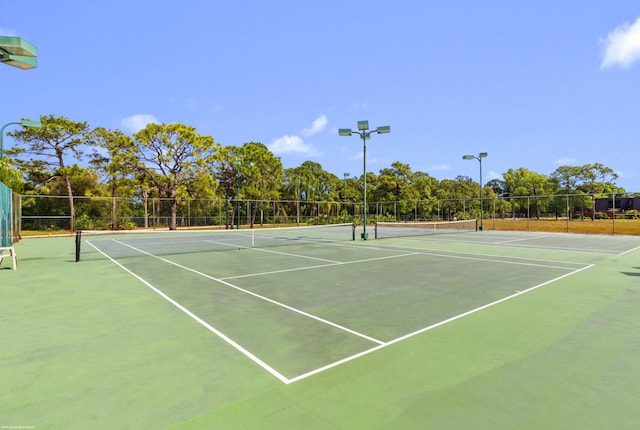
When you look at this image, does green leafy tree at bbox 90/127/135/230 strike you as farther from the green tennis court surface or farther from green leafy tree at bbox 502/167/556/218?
green leafy tree at bbox 502/167/556/218

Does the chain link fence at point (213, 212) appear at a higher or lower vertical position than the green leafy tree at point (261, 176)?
lower

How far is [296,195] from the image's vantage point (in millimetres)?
60344

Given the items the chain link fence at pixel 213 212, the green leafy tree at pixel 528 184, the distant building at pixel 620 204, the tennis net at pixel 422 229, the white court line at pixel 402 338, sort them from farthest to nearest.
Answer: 1. the green leafy tree at pixel 528 184
2. the distant building at pixel 620 204
3. the chain link fence at pixel 213 212
4. the tennis net at pixel 422 229
5. the white court line at pixel 402 338

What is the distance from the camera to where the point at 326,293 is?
25.7 ft

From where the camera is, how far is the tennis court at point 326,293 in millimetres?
4828

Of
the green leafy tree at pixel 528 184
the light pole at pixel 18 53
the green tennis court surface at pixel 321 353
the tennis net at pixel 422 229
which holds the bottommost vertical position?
the green tennis court surface at pixel 321 353

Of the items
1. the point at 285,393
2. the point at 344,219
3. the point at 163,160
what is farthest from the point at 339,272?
the point at 344,219

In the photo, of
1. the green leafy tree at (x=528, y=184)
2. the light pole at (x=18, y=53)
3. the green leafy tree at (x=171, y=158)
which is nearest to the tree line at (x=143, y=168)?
the green leafy tree at (x=171, y=158)

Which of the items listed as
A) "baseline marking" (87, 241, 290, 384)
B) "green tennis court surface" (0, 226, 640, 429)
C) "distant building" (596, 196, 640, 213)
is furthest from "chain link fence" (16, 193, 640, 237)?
"green tennis court surface" (0, 226, 640, 429)

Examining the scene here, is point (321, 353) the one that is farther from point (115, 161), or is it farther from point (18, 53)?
point (115, 161)

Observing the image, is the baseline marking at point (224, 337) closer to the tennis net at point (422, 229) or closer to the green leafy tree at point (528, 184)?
the tennis net at point (422, 229)

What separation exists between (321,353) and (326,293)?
3.34 metres

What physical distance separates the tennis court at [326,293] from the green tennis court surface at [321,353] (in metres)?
0.05

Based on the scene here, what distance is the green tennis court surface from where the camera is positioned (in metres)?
3.17
